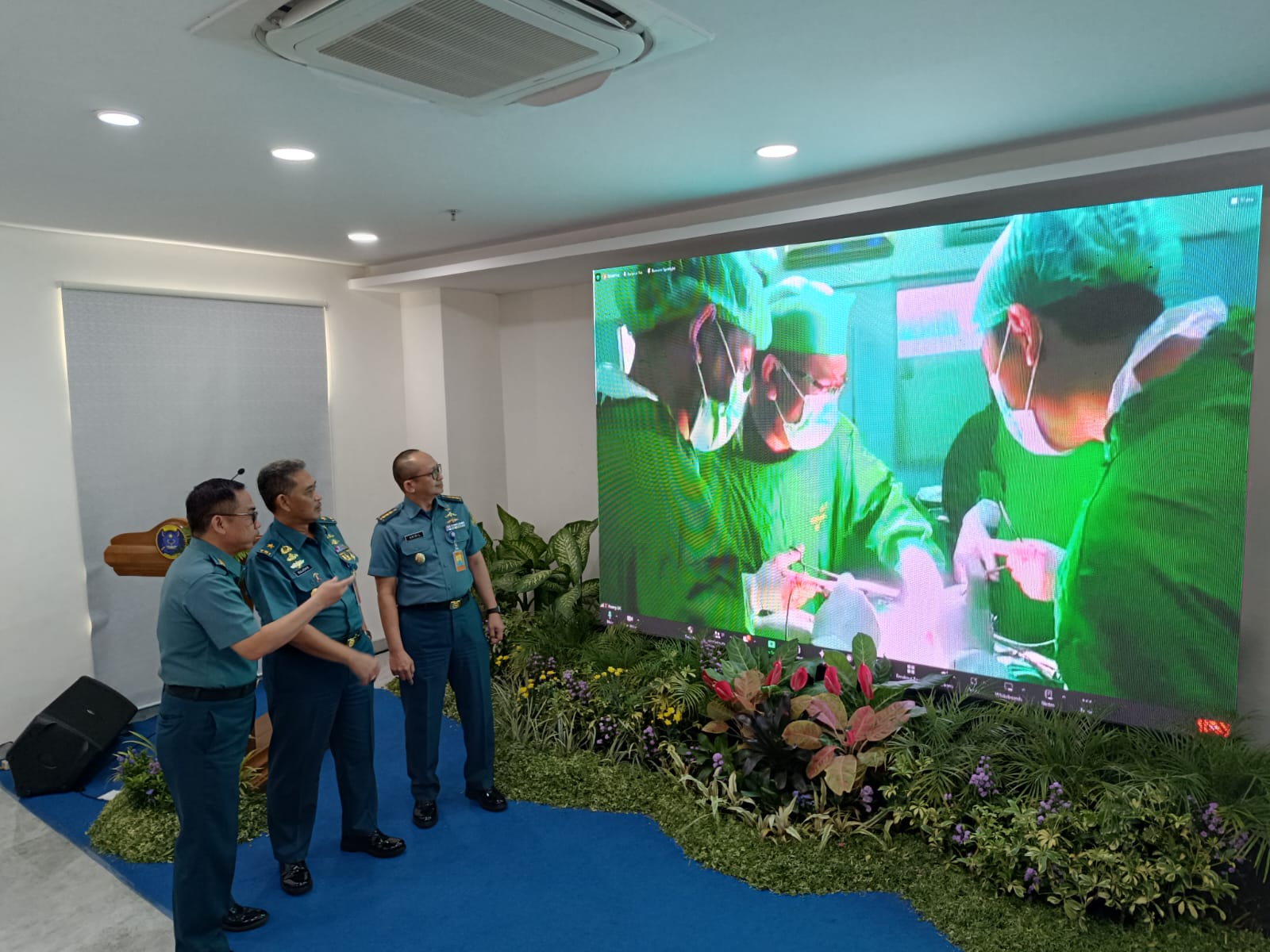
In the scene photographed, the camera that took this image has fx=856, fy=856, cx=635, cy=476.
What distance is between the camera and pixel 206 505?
259 cm

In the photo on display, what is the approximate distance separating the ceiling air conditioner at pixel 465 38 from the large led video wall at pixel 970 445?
5.90 feet

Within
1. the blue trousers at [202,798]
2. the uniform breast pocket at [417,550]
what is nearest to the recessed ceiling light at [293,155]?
the uniform breast pocket at [417,550]

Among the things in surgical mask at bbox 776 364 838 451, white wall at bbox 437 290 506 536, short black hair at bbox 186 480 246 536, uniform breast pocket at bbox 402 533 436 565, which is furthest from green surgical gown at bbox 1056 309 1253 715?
white wall at bbox 437 290 506 536

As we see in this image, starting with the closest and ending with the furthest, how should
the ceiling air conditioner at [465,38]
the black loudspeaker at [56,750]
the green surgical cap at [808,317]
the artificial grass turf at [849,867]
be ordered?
1. the ceiling air conditioner at [465,38]
2. the artificial grass turf at [849,867]
3. the green surgical cap at [808,317]
4. the black loudspeaker at [56,750]

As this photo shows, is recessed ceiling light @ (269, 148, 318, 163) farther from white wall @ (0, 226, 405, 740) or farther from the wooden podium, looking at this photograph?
white wall @ (0, 226, 405, 740)

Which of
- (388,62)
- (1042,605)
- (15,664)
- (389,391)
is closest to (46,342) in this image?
(15,664)

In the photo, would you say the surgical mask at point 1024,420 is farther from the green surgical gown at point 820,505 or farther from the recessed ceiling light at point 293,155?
the recessed ceiling light at point 293,155

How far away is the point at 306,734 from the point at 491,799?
3.18 ft

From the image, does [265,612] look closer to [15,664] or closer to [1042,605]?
[15,664]

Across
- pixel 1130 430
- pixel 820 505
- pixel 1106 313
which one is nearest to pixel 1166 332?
pixel 1106 313

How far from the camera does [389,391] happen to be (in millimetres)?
6078

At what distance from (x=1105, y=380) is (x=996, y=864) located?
175 cm

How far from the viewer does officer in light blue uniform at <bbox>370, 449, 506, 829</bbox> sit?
3406 mm

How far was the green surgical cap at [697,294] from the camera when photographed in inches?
158
